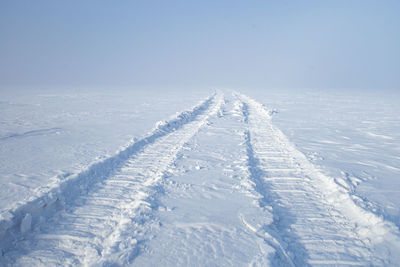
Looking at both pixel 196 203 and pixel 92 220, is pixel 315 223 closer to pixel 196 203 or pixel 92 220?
pixel 196 203

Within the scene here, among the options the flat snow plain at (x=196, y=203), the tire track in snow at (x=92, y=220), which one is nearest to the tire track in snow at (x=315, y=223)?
the flat snow plain at (x=196, y=203)

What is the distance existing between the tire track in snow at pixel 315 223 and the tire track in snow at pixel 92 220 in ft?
5.72

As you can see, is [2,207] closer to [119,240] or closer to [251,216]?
[119,240]

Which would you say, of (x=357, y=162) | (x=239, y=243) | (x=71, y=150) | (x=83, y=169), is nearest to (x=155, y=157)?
(x=83, y=169)

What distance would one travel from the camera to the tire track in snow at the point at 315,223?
315 cm

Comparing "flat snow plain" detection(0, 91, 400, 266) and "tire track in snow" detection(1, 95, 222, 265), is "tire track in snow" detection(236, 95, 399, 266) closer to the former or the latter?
"flat snow plain" detection(0, 91, 400, 266)

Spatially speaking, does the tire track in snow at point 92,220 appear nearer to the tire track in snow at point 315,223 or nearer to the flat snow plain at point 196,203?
the flat snow plain at point 196,203

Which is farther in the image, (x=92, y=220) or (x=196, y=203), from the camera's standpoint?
(x=196, y=203)

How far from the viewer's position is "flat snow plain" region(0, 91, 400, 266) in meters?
3.15

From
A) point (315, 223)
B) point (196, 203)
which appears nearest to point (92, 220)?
point (196, 203)

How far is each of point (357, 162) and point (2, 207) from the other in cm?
765

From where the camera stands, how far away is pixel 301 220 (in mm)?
3904

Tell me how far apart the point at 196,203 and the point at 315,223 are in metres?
1.85

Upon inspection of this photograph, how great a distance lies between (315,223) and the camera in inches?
151
